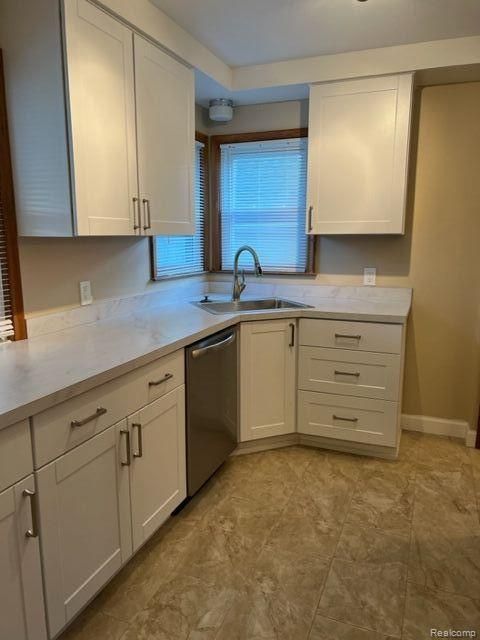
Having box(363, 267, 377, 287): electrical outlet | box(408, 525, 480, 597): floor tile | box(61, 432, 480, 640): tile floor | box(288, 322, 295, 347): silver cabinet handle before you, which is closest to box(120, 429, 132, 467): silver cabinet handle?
box(61, 432, 480, 640): tile floor

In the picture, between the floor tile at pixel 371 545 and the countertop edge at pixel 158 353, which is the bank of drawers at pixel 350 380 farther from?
the floor tile at pixel 371 545

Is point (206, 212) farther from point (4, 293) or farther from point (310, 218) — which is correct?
point (4, 293)

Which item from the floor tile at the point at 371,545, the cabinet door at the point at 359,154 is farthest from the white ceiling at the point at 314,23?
the floor tile at the point at 371,545

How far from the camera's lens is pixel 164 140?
2389 mm

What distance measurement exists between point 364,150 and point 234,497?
213 centimetres

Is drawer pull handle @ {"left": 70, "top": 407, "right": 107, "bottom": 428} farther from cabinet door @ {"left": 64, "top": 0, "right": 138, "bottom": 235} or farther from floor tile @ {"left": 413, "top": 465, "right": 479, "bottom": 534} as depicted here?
floor tile @ {"left": 413, "top": 465, "right": 479, "bottom": 534}

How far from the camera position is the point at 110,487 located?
5.45 feet

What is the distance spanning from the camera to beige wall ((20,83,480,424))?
9.46ft

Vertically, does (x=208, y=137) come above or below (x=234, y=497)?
above

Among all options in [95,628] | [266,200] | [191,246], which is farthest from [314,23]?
[95,628]

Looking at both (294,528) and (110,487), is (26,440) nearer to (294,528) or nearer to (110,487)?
(110,487)

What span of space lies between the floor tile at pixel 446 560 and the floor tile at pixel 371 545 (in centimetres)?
5

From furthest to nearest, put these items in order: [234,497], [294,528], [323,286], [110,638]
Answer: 1. [323,286]
2. [234,497]
3. [294,528]
4. [110,638]

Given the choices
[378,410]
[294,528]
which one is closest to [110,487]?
Result: [294,528]
